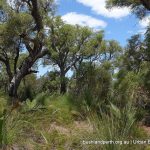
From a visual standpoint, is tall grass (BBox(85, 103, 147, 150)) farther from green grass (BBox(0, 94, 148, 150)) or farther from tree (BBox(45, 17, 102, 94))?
tree (BBox(45, 17, 102, 94))

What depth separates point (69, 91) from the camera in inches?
739

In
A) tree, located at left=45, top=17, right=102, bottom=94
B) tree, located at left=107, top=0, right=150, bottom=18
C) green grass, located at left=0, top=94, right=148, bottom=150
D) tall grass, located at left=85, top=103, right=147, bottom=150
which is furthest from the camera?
tree, located at left=45, top=17, right=102, bottom=94

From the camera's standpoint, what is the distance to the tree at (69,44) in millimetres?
31750

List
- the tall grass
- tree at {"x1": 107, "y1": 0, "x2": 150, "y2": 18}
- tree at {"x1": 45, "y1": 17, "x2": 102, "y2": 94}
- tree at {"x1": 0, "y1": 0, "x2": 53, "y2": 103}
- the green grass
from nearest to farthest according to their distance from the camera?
1. the tall grass
2. the green grass
3. tree at {"x1": 107, "y1": 0, "x2": 150, "y2": 18}
4. tree at {"x1": 0, "y1": 0, "x2": 53, "y2": 103}
5. tree at {"x1": 45, "y1": 17, "x2": 102, "y2": 94}

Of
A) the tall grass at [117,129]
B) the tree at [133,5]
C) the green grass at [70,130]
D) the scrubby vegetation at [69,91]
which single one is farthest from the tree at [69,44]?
the tall grass at [117,129]

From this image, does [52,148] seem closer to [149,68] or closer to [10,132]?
[10,132]

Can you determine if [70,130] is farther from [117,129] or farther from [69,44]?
[69,44]

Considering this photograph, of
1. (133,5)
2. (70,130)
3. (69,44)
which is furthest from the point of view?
(69,44)

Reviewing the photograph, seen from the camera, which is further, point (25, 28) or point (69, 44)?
point (69, 44)

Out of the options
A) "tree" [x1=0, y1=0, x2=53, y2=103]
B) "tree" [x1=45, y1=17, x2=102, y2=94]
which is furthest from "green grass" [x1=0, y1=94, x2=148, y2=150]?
"tree" [x1=45, y1=17, x2=102, y2=94]

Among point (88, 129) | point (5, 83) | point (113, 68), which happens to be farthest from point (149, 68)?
point (5, 83)

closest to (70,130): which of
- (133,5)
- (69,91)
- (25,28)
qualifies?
(69,91)

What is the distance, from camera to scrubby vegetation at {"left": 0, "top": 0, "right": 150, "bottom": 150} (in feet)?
22.4

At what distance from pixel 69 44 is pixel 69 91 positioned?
54.5ft
